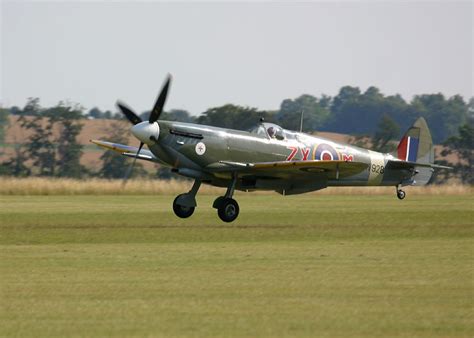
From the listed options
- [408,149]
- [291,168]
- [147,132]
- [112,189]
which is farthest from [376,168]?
[112,189]

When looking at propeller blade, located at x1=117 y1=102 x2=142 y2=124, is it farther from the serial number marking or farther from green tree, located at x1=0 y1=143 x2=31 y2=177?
green tree, located at x1=0 y1=143 x2=31 y2=177

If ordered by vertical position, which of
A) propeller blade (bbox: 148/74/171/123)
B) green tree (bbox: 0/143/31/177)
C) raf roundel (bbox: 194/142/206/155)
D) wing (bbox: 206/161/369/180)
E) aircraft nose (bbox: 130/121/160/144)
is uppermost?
propeller blade (bbox: 148/74/171/123)

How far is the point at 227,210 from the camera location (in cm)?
2012

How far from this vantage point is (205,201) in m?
28.5

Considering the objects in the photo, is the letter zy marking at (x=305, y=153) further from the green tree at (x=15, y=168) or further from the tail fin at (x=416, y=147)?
the green tree at (x=15, y=168)

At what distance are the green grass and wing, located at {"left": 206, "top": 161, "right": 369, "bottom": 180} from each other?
3.17 ft

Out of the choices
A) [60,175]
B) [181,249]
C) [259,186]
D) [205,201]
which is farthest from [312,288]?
[60,175]

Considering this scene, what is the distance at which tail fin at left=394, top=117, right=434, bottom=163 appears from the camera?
25531 millimetres

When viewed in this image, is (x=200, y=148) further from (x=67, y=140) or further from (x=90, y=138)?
(x=90, y=138)

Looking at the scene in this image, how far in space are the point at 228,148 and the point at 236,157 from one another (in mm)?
256

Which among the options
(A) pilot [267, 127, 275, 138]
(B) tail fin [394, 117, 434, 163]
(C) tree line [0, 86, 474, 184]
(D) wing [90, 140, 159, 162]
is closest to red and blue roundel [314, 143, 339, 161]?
(A) pilot [267, 127, 275, 138]

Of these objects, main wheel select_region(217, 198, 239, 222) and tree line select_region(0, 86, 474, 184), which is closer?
main wheel select_region(217, 198, 239, 222)

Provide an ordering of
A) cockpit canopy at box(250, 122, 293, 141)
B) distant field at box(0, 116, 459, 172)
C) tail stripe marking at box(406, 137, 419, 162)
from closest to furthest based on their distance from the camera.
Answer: cockpit canopy at box(250, 122, 293, 141)
tail stripe marking at box(406, 137, 419, 162)
distant field at box(0, 116, 459, 172)

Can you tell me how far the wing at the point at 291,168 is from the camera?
764 inches
